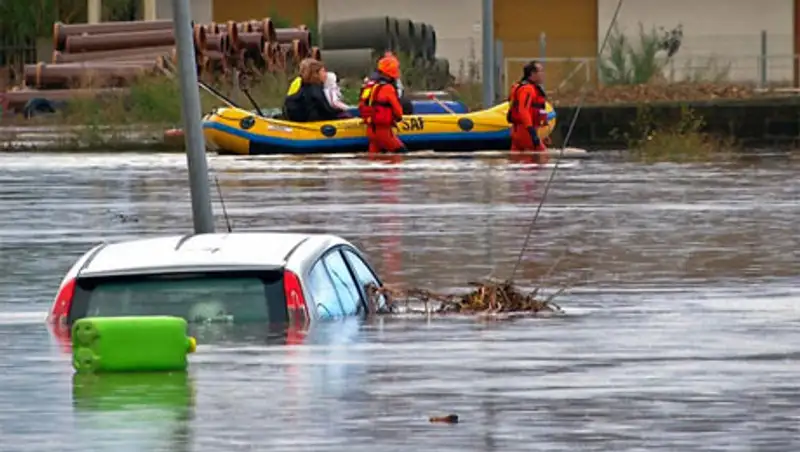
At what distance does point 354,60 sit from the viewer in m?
51.0

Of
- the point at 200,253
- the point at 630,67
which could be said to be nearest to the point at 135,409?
the point at 200,253

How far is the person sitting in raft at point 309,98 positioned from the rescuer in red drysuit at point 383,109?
0.58 meters

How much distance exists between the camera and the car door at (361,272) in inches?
524

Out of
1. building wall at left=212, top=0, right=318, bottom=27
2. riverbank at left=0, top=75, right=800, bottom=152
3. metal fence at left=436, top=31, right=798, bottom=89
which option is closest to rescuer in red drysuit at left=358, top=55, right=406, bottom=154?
riverbank at left=0, top=75, right=800, bottom=152

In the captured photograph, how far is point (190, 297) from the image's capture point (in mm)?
12047

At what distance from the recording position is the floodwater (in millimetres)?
9133

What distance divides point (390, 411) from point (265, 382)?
1098 millimetres

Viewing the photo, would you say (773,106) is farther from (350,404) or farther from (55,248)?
(350,404)

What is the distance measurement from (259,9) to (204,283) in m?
54.2

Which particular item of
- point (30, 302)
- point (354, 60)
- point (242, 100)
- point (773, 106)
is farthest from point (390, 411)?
point (354, 60)

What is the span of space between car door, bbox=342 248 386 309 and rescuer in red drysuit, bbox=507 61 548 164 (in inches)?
891

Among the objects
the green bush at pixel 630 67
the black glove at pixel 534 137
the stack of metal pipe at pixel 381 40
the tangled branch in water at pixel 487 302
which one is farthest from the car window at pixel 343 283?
the stack of metal pipe at pixel 381 40

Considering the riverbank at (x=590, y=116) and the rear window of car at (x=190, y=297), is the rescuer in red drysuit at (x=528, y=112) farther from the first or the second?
the rear window of car at (x=190, y=297)

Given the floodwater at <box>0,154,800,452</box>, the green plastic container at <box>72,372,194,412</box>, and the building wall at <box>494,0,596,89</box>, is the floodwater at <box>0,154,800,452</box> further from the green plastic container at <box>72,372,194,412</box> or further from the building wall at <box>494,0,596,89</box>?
the building wall at <box>494,0,596,89</box>
